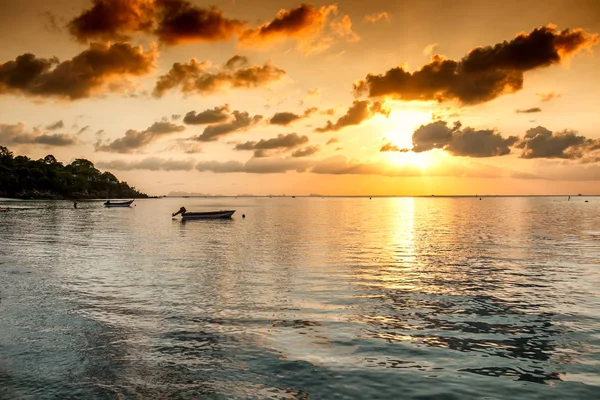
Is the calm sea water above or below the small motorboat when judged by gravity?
below

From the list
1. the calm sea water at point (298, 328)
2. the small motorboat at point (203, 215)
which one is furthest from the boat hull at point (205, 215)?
the calm sea water at point (298, 328)

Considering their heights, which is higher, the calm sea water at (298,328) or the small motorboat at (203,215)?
the small motorboat at (203,215)

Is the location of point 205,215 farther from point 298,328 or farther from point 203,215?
point 298,328

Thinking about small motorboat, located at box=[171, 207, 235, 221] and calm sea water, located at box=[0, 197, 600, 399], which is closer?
calm sea water, located at box=[0, 197, 600, 399]

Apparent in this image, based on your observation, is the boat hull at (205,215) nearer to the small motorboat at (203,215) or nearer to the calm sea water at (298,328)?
the small motorboat at (203,215)

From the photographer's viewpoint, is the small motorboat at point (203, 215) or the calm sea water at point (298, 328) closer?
the calm sea water at point (298, 328)

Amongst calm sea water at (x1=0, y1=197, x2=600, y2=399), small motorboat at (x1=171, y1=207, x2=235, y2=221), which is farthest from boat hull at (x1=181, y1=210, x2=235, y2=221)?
calm sea water at (x1=0, y1=197, x2=600, y2=399)

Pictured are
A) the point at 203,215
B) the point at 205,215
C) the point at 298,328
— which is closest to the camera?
the point at 298,328

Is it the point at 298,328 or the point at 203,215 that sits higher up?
the point at 203,215

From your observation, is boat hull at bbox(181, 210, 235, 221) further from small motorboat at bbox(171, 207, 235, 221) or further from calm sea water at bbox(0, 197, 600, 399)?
calm sea water at bbox(0, 197, 600, 399)

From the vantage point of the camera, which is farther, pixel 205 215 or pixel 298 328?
pixel 205 215

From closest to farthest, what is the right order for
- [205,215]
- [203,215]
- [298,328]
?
[298,328] < [203,215] < [205,215]

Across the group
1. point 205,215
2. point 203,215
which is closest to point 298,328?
point 203,215

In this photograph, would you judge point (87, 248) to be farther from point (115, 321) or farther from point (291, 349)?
point (291, 349)
